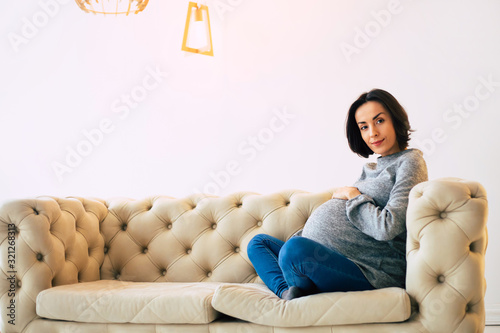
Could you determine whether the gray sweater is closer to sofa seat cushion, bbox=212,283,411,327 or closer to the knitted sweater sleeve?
the knitted sweater sleeve

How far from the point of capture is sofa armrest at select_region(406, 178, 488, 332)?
139cm

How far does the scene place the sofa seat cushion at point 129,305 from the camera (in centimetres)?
160

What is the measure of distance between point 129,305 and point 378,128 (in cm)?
108

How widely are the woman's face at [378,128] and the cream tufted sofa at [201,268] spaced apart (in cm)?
34

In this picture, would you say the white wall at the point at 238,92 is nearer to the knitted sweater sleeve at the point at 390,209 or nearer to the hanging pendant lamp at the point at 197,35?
the hanging pendant lamp at the point at 197,35

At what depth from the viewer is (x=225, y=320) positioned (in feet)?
5.30

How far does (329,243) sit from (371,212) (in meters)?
0.18

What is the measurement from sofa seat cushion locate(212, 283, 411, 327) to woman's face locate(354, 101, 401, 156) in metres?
0.55

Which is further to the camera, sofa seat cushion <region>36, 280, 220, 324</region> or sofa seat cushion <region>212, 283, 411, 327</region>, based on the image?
sofa seat cushion <region>36, 280, 220, 324</region>

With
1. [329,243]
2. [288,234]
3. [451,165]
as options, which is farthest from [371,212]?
[451,165]

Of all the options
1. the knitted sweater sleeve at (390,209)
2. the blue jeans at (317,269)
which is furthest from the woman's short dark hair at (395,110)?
the blue jeans at (317,269)

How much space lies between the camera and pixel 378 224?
5.01 feet

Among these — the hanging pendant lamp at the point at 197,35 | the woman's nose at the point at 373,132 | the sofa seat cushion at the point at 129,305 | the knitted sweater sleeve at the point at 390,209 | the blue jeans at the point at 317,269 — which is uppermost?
the hanging pendant lamp at the point at 197,35

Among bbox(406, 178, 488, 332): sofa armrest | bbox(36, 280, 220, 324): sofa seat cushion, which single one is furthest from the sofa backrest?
bbox(406, 178, 488, 332): sofa armrest
